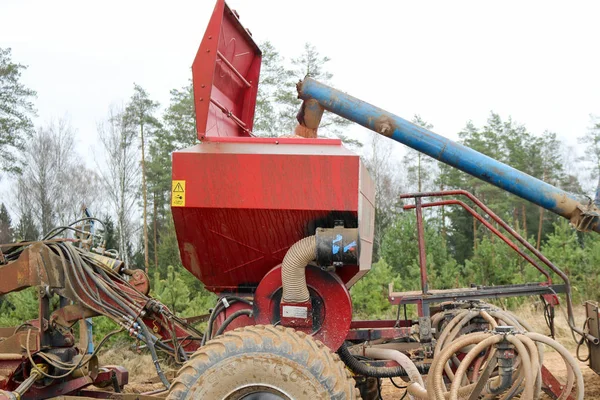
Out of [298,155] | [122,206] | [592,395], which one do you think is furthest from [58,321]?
[122,206]

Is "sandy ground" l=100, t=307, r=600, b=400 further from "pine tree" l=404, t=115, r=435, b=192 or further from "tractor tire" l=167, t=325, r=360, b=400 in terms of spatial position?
"pine tree" l=404, t=115, r=435, b=192

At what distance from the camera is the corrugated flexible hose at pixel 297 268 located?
4.45 m

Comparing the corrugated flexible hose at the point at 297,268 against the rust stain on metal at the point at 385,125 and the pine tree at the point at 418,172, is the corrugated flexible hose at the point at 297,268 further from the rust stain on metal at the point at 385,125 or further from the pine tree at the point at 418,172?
the pine tree at the point at 418,172

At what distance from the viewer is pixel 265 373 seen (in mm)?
4023

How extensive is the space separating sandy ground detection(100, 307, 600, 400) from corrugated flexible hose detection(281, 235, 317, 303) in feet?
9.49

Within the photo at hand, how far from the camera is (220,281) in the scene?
5.08 meters

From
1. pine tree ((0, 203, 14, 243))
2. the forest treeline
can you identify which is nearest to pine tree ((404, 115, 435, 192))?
the forest treeline

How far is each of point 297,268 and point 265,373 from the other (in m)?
0.78

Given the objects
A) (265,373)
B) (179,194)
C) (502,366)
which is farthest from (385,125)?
(265,373)

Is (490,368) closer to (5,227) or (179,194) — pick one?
(179,194)

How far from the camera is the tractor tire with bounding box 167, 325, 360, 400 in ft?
13.1

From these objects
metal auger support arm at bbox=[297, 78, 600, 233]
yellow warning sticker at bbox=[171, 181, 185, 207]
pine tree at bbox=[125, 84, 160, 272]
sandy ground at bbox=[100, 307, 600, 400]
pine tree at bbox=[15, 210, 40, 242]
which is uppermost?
pine tree at bbox=[125, 84, 160, 272]

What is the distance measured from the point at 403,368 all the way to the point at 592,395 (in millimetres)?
3205

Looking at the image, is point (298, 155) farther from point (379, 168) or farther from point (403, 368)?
point (379, 168)
